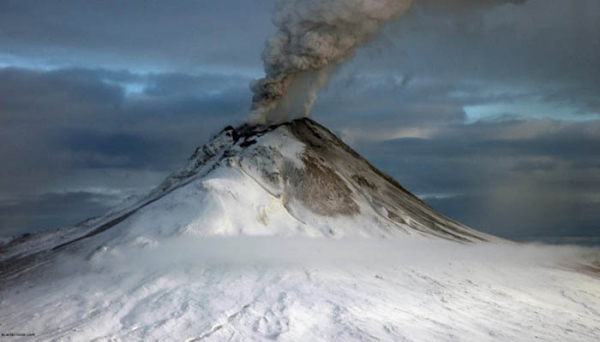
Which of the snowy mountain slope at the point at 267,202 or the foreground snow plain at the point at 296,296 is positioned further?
the snowy mountain slope at the point at 267,202

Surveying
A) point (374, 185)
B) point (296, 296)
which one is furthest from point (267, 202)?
point (296, 296)

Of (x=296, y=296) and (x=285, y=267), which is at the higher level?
(x=285, y=267)

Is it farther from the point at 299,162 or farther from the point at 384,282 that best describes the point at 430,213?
the point at 384,282

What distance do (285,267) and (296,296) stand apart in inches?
114

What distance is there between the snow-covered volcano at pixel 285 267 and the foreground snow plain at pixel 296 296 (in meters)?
0.07

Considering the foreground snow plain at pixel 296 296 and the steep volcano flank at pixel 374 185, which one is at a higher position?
the steep volcano flank at pixel 374 185

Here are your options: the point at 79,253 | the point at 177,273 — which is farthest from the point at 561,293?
the point at 79,253

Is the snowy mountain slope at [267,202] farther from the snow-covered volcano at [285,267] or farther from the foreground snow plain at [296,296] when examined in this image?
the foreground snow plain at [296,296]

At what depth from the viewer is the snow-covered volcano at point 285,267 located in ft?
68.2

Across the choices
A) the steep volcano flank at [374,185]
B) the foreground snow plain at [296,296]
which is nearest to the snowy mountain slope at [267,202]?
the steep volcano flank at [374,185]

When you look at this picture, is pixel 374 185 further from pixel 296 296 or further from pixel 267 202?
pixel 296 296

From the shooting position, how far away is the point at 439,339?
19.7 meters

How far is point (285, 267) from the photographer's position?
2534 cm

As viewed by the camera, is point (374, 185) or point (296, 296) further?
point (374, 185)
